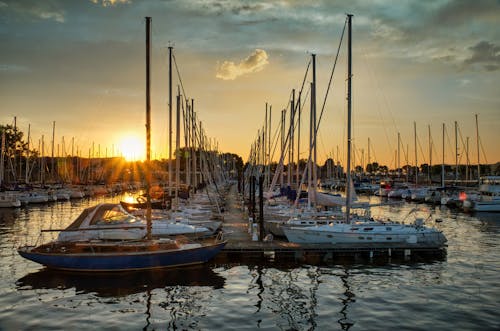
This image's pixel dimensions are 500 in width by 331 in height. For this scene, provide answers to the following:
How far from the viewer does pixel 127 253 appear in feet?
77.7

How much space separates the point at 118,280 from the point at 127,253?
1.45 m

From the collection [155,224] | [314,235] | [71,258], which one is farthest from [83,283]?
[314,235]

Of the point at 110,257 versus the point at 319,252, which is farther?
the point at 319,252

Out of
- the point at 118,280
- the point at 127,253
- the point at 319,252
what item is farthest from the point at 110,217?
the point at 319,252

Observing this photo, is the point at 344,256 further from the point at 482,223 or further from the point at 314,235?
the point at 482,223

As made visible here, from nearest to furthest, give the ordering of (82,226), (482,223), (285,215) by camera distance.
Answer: (82,226)
(285,215)
(482,223)

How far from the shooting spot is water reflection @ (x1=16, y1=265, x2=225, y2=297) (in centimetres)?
2184

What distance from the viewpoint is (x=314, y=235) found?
30.0 m

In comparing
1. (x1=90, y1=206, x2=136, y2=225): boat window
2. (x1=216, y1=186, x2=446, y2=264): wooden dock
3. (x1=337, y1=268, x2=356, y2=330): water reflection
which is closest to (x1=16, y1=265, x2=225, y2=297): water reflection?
(x1=216, y1=186, x2=446, y2=264): wooden dock

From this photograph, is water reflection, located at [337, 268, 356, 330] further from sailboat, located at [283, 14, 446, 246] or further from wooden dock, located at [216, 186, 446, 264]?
sailboat, located at [283, 14, 446, 246]

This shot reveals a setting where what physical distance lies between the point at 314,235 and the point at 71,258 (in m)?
15.2

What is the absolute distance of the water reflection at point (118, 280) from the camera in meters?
21.8

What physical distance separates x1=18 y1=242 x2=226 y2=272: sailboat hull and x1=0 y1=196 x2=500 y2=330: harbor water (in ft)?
1.60

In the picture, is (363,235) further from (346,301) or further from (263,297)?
(263,297)
